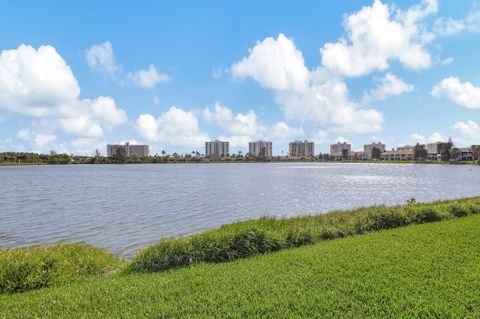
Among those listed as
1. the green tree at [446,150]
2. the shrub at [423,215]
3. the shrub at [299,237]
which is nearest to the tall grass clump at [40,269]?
the shrub at [299,237]

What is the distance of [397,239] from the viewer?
35.1 ft

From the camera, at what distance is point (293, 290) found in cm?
A: 644

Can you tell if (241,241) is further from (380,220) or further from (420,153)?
(420,153)

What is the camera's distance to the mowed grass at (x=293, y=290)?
222 inches

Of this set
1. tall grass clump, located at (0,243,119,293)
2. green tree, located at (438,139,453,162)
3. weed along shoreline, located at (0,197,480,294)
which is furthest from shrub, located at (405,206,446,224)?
green tree, located at (438,139,453,162)

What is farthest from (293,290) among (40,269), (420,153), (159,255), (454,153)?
(420,153)

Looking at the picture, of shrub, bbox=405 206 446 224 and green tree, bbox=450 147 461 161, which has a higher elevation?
A: green tree, bbox=450 147 461 161

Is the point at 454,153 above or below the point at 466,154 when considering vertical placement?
above

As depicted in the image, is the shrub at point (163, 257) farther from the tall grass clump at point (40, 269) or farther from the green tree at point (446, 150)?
the green tree at point (446, 150)

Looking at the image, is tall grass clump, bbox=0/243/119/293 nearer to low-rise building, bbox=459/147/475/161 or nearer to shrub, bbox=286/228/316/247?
shrub, bbox=286/228/316/247

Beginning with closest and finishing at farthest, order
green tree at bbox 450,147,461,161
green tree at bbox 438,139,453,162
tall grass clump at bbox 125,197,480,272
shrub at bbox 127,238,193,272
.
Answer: shrub at bbox 127,238,193,272, tall grass clump at bbox 125,197,480,272, green tree at bbox 450,147,461,161, green tree at bbox 438,139,453,162

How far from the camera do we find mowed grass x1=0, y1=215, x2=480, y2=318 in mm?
5637

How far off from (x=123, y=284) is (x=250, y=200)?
26.0 meters

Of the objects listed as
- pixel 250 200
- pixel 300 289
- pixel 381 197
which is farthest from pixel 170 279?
pixel 381 197
